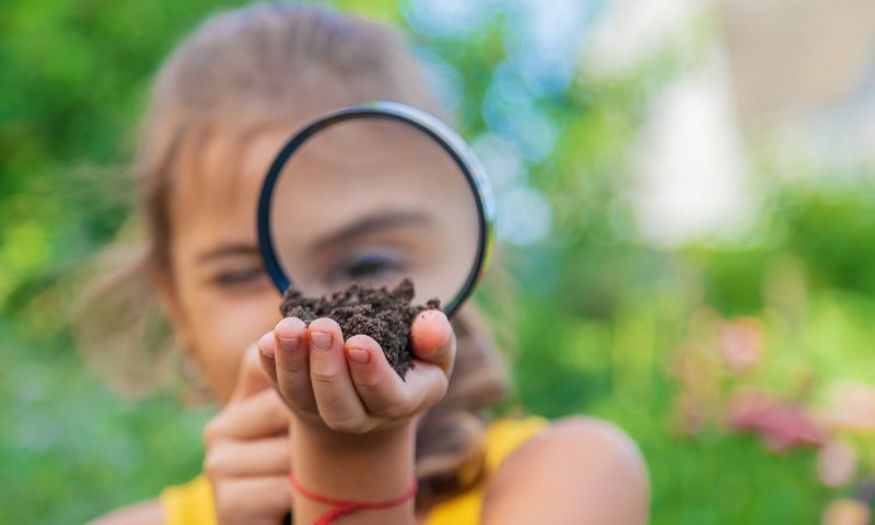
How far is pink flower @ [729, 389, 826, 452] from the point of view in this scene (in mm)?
2633

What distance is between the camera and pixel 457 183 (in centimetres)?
151

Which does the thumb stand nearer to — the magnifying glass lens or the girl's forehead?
the magnifying glass lens

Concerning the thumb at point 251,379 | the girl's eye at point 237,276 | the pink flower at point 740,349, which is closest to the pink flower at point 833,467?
the pink flower at point 740,349

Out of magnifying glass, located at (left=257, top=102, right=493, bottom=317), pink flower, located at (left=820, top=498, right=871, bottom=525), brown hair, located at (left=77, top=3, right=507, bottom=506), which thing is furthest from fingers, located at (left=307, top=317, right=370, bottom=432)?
pink flower, located at (left=820, top=498, right=871, bottom=525)

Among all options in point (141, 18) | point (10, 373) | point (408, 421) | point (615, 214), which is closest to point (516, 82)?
point (615, 214)

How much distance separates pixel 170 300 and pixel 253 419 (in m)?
0.84

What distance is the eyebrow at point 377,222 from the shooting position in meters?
1.70

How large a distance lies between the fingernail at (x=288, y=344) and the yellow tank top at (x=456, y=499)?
783 millimetres

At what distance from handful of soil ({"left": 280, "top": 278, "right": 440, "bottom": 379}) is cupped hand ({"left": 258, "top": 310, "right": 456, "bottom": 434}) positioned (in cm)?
2

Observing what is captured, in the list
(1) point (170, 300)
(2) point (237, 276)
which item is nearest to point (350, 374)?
(2) point (237, 276)

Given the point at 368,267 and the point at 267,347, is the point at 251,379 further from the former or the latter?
the point at 267,347

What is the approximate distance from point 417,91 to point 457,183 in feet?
2.09

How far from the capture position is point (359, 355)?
3.07 ft

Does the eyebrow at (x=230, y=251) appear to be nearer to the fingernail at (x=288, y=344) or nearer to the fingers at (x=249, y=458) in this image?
the fingers at (x=249, y=458)
